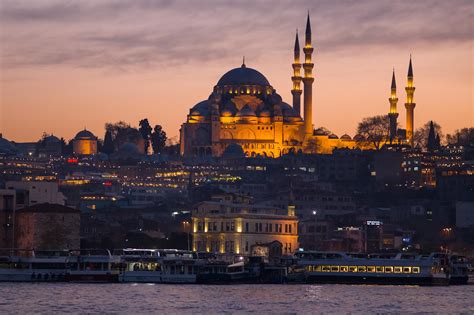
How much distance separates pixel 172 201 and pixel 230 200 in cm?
4269

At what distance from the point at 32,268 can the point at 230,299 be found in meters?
17.0

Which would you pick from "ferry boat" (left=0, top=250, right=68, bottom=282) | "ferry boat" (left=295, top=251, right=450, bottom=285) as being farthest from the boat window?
"ferry boat" (left=0, top=250, right=68, bottom=282)

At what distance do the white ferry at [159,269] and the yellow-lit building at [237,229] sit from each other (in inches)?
715

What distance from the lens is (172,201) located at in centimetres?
17975

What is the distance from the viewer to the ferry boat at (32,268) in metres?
101

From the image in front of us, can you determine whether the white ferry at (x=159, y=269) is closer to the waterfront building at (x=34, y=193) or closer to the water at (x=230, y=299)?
the water at (x=230, y=299)

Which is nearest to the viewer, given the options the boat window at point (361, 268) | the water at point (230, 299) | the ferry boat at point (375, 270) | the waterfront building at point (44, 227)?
Answer: the water at point (230, 299)

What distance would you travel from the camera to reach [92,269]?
102 m

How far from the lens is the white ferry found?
102 m

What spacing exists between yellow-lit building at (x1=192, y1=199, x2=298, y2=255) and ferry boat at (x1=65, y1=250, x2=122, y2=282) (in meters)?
19.7

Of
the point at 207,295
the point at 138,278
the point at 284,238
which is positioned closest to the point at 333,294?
the point at 207,295

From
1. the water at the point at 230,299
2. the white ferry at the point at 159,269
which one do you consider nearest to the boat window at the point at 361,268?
the water at the point at 230,299

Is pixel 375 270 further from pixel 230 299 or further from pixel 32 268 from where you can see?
pixel 32 268

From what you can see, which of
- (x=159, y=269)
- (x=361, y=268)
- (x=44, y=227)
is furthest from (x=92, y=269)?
(x=361, y=268)
